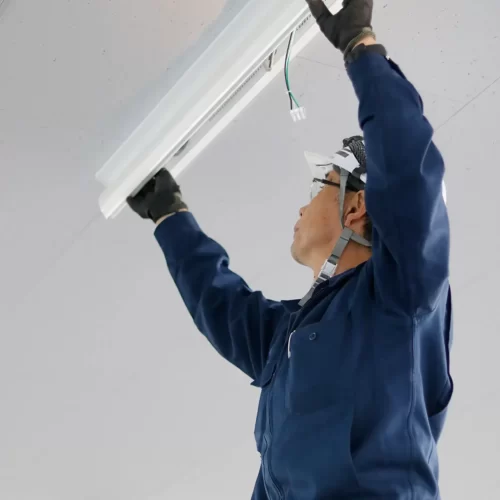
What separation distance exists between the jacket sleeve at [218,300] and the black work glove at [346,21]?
0.66 metres

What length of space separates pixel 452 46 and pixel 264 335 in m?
0.81

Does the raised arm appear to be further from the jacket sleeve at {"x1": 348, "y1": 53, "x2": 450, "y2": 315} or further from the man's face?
the man's face

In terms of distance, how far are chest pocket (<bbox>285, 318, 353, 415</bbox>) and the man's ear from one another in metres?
0.28

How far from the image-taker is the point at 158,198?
182 cm

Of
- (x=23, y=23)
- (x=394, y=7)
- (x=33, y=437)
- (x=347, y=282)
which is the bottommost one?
(x=347, y=282)

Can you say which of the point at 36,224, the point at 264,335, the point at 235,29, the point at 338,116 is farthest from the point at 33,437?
the point at 235,29

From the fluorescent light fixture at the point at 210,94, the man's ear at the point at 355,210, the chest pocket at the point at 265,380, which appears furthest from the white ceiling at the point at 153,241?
the chest pocket at the point at 265,380

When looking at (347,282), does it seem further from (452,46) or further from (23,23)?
(23,23)

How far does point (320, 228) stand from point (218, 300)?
319mm

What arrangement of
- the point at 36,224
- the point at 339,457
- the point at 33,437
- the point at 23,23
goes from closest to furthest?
1. the point at 339,457
2. the point at 23,23
3. the point at 36,224
4. the point at 33,437

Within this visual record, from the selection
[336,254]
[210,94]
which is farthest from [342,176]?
[210,94]

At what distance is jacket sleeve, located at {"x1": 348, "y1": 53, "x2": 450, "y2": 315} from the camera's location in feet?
4.15

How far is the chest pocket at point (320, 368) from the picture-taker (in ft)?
4.59

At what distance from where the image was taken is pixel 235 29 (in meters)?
1.47
